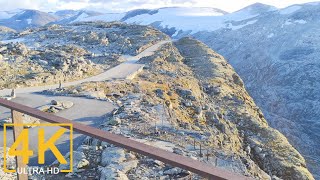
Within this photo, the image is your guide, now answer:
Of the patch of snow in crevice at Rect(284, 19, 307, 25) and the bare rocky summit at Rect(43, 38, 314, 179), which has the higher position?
the patch of snow in crevice at Rect(284, 19, 307, 25)

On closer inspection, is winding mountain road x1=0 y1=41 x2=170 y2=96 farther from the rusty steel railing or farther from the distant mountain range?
the distant mountain range

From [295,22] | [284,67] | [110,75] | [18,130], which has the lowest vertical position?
[284,67]

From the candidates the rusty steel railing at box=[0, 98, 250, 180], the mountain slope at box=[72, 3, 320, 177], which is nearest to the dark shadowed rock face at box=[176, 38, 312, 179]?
the mountain slope at box=[72, 3, 320, 177]

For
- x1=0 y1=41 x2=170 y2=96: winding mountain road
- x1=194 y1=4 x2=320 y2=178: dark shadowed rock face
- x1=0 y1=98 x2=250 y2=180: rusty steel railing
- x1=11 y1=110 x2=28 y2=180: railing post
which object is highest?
x1=0 y1=98 x2=250 y2=180: rusty steel railing

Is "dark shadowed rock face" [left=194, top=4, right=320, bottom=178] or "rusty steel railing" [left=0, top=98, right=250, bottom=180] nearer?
"rusty steel railing" [left=0, top=98, right=250, bottom=180]

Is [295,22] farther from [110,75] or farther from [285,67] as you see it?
[110,75]

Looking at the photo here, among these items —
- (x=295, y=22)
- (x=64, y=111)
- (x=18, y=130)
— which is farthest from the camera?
(x=295, y=22)

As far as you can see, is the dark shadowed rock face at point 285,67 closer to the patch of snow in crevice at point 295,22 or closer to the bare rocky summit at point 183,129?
the patch of snow in crevice at point 295,22

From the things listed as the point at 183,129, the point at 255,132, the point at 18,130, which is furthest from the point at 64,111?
the point at 18,130

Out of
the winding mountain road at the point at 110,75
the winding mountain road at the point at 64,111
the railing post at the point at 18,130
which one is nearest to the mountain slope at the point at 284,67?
the winding mountain road at the point at 110,75

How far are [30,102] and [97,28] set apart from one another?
82601 mm

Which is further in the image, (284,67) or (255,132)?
(284,67)

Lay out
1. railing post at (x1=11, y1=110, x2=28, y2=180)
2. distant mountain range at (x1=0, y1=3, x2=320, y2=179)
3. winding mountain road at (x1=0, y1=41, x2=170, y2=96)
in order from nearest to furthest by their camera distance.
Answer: railing post at (x1=11, y1=110, x2=28, y2=180) → winding mountain road at (x1=0, y1=41, x2=170, y2=96) → distant mountain range at (x1=0, y1=3, x2=320, y2=179)

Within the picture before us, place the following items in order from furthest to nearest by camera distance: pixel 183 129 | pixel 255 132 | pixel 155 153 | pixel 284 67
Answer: pixel 284 67 → pixel 255 132 → pixel 183 129 → pixel 155 153
